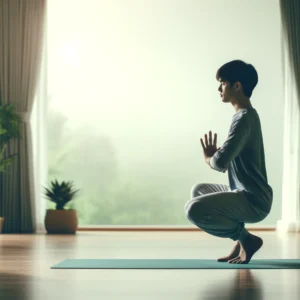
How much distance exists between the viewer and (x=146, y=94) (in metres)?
8.97

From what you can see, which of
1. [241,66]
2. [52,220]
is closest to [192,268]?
[241,66]

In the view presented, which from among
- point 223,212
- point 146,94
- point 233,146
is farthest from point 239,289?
point 146,94

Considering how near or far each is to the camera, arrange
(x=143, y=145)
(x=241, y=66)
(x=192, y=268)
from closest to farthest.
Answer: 1. (x=192, y=268)
2. (x=241, y=66)
3. (x=143, y=145)

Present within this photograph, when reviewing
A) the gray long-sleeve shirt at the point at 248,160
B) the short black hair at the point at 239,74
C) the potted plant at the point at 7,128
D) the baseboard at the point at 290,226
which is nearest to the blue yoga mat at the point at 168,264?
the gray long-sleeve shirt at the point at 248,160

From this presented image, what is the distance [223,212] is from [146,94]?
20.4ft

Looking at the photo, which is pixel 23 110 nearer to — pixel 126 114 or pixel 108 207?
pixel 126 114

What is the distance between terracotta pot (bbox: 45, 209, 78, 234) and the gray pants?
352cm

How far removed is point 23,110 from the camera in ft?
21.7

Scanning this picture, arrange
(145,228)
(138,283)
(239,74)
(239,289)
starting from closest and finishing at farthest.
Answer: (239,289) → (138,283) → (239,74) → (145,228)

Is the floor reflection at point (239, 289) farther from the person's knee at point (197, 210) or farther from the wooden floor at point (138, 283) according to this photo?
the person's knee at point (197, 210)

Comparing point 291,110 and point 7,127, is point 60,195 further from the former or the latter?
point 291,110

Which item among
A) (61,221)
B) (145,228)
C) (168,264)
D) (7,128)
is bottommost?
(145,228)

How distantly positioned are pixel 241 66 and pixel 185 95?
233 inches

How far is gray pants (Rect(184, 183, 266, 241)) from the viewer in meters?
2.86
